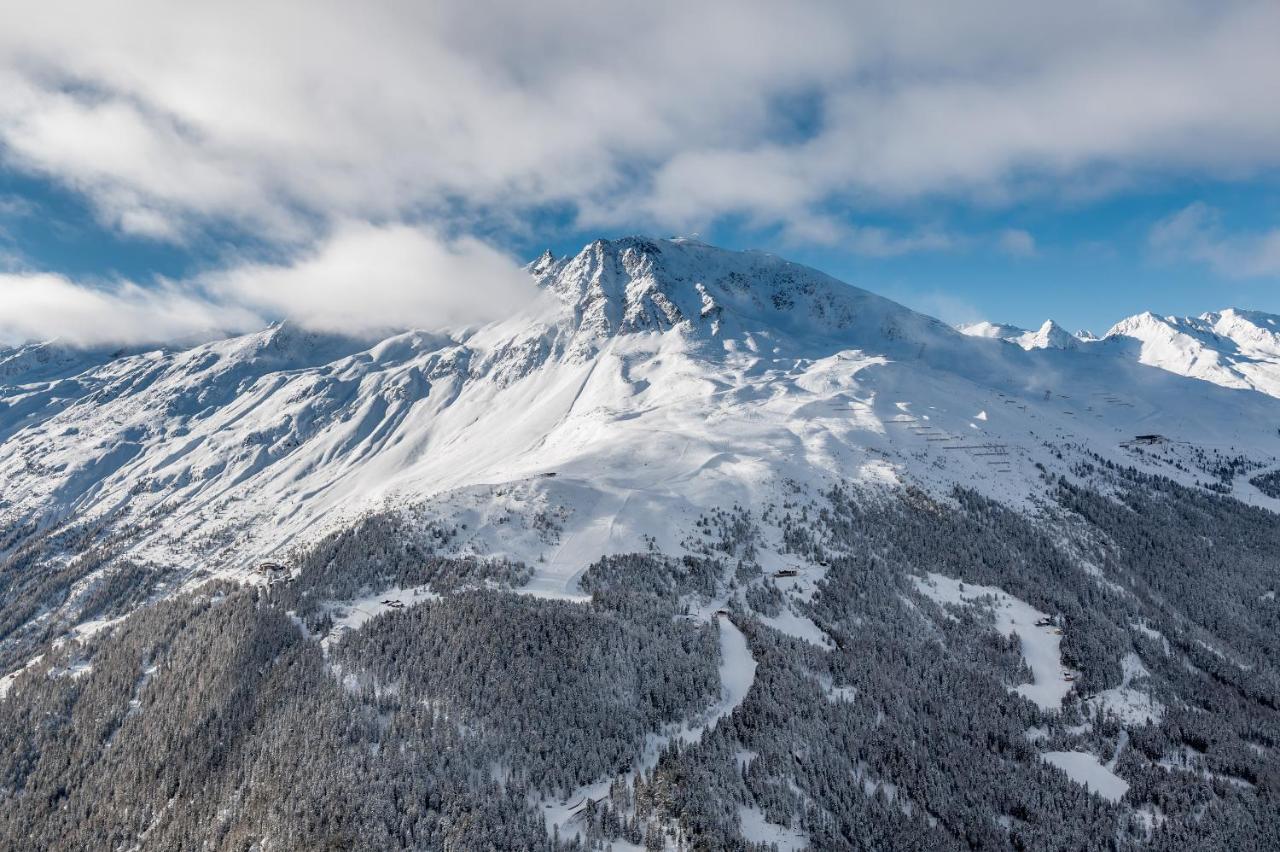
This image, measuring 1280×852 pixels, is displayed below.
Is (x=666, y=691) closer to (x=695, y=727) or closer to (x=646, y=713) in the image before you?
(x=646, y=713)

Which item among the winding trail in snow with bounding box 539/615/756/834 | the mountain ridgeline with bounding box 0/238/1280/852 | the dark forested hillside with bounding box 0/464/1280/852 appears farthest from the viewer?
the mountain ridgeline with bounding box 0/238/1280/852

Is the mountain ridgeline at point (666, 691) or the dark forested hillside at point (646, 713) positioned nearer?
the dark forested hillside at point (646, 713)

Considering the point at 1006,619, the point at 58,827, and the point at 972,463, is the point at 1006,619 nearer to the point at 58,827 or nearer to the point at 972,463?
the point at 972,463

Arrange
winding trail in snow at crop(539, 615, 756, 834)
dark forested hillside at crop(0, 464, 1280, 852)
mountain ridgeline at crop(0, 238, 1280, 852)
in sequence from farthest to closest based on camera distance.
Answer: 1. mountain ridgeline at crop(0, 238, 1280, 852)
2. dark forested hillside at crop(0, 464, 1280, 852)
3. winding trail in snow at crop(539, 615, 756, 834)

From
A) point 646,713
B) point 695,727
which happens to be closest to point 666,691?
point 646,713

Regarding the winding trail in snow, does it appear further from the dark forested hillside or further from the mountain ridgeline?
the dark forested hillside

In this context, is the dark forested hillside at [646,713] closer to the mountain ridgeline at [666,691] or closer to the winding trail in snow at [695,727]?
the mountain ridgeline at [666,691]

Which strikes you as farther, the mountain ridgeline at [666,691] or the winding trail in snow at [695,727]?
the mountain ridgeline at [666,691]

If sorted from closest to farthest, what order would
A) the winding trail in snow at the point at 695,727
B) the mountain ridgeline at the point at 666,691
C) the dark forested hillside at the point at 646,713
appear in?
the winding trail in snow at the point at 695,727 < the dark forested hillside at the point at 646,713 < the mountain ridgeline at the point at 666,691

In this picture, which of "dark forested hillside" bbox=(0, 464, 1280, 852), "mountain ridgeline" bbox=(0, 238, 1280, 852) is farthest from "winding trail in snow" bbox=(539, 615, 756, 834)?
"dark forested hillside" bbox=(0, 464, 1280, 852)

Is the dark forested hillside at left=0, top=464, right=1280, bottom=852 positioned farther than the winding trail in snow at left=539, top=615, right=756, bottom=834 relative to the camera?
Yes

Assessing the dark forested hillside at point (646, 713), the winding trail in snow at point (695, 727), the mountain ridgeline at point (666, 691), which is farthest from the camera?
the mountain ridgeline at point (666, 691)

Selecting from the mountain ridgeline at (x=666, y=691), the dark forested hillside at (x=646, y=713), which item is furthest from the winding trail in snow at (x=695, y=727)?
the dark forested hillside at (x=646, y=713)

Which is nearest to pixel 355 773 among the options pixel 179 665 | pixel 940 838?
pixel 179 665
